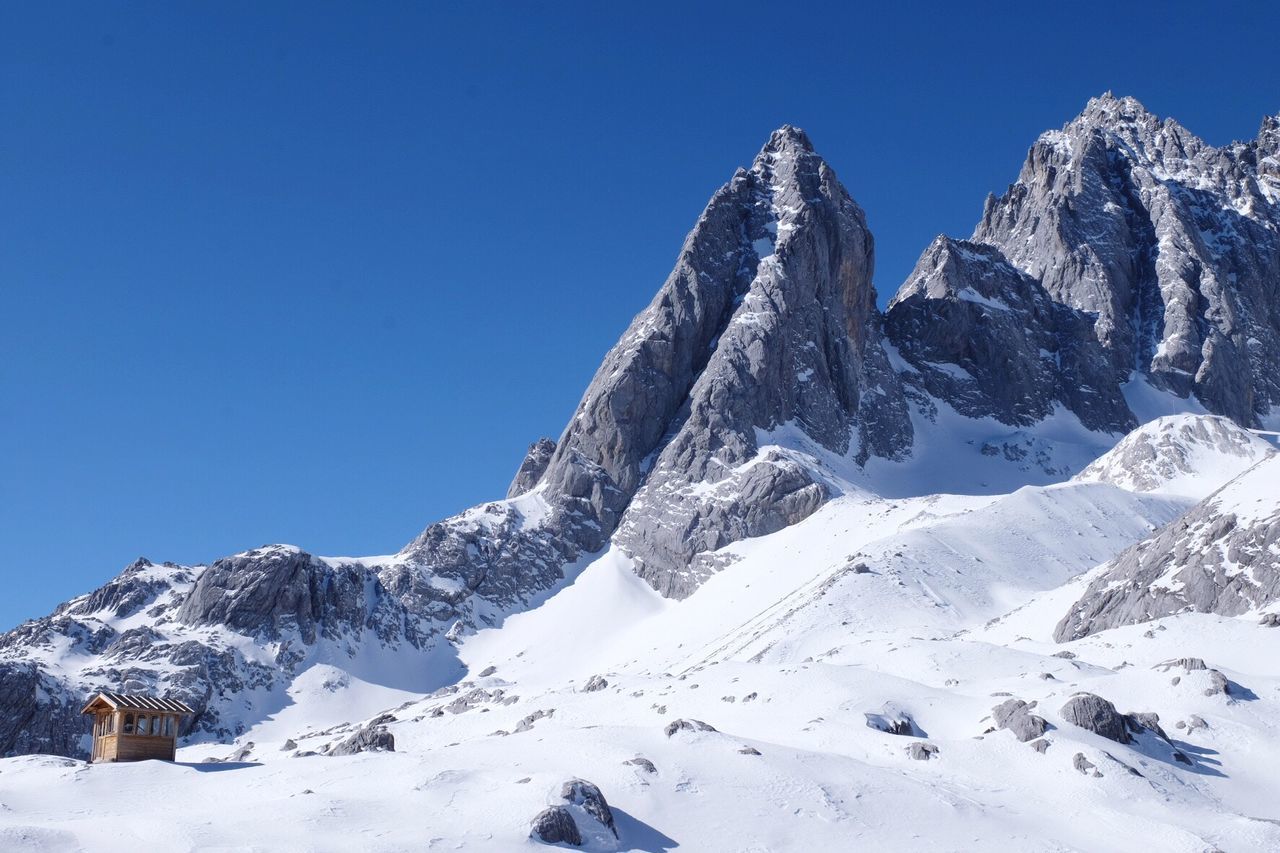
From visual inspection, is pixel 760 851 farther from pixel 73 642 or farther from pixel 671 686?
pixel 73 642

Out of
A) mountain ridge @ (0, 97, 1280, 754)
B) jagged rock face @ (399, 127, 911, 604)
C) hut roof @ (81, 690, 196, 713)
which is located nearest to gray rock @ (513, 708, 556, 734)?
hut roof @ (81, 690, 196, 713)

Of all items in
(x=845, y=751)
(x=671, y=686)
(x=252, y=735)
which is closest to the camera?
(x=845, y=751)

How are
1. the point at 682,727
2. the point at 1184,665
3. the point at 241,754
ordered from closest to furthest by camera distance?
the point at 682,727 → the point at 1184,665 → the point at 241,754

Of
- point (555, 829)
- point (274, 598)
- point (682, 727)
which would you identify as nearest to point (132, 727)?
point (682, 727)

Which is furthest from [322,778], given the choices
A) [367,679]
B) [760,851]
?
[367,679]

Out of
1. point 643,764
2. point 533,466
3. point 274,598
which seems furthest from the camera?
point 533,466

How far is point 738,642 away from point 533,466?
91615 millimetres

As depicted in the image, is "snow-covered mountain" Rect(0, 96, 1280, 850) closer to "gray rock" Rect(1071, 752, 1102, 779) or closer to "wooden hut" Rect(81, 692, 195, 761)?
"gray rock" Rect(1071, 752, 1102, 779)

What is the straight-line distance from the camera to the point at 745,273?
197375 mm

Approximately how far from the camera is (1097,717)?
4625cm

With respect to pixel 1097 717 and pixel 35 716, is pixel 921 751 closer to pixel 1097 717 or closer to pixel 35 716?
pixel 1097 717

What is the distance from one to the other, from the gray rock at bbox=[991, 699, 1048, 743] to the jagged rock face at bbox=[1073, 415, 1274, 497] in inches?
3938

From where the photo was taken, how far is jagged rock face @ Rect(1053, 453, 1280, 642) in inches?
3051

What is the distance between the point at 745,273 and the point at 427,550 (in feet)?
230
